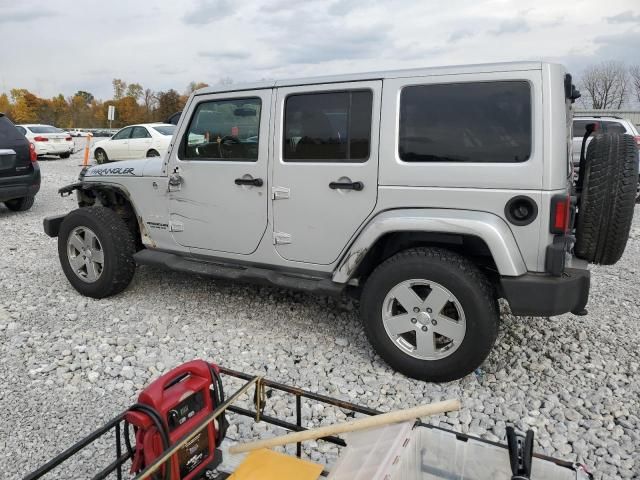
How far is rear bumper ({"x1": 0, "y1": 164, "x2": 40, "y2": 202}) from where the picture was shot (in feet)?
27.2

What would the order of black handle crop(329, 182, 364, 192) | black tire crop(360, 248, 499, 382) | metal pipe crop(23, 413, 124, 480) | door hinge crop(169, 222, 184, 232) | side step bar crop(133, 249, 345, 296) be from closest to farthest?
metal pipe crop(23, 413, 124, 480)
black tire crop(360, 248, 499, 382)
black handle crop(329, 182, 364, 192)
side step bar crop(133, 249, 345, 296)
door hinge crop(169, 222, 184, 232)

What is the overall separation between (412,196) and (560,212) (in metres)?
0.88

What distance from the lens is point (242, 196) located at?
4062mm

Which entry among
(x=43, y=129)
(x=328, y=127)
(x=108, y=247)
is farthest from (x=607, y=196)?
(x=43, y=129)

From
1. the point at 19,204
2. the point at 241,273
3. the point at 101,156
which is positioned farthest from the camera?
the point at 101,156

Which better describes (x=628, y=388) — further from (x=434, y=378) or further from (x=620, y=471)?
(x=434, y=378)

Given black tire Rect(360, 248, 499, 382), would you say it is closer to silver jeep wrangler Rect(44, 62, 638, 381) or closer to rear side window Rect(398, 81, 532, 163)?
silver jeep wrangler Rect(44, 62, 638, 381)

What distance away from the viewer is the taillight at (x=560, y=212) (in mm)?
2988

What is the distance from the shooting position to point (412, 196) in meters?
3.39

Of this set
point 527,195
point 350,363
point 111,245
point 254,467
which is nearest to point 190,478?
point 254,467

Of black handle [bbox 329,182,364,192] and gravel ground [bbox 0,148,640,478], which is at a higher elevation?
black handle [bbox 329,182,364,192]

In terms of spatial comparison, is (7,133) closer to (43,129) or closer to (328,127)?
(328,127)

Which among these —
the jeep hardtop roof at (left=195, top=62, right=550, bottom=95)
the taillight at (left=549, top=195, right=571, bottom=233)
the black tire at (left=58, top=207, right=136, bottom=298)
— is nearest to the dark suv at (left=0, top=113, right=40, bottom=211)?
the black tire at (left=58, top=207, right=136, bottom=298)

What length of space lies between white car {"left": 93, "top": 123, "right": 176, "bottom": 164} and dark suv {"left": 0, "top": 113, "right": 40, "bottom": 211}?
7147 mm
